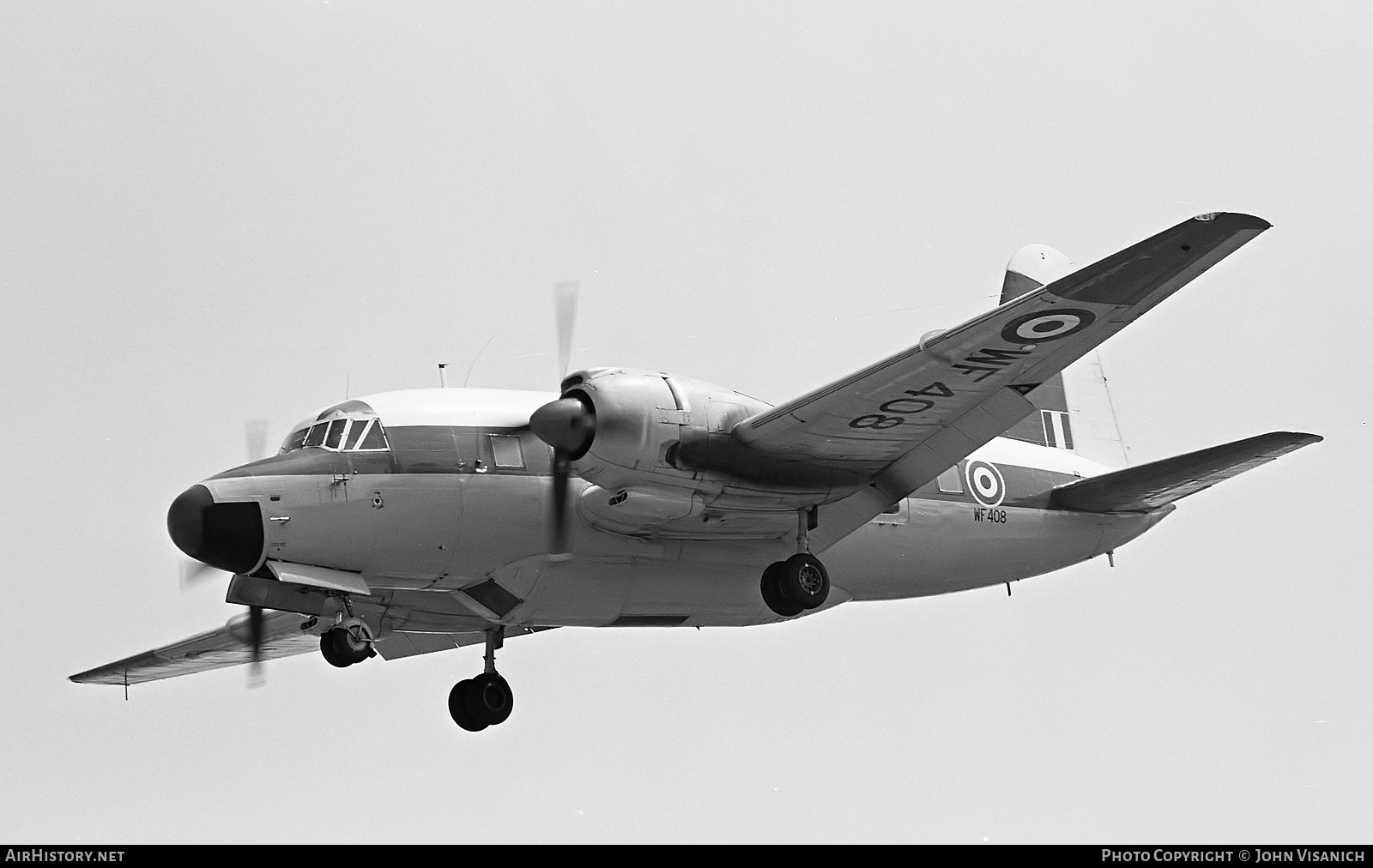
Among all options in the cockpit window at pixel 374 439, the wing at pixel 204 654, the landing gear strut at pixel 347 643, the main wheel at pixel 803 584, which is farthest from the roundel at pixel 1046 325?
the wing at pixel 204 654

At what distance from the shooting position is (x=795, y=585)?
1775cm

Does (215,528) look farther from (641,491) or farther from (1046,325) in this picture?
(1046,325)

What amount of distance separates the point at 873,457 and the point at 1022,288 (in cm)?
585

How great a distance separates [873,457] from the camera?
58.4ft

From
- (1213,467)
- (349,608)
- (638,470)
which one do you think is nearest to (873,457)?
(638,470)

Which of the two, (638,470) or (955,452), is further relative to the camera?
(955,452)

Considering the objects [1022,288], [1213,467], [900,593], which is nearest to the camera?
[1213,467]

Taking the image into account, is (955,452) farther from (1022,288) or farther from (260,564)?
(260,564)

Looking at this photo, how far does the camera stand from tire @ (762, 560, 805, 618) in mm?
17844

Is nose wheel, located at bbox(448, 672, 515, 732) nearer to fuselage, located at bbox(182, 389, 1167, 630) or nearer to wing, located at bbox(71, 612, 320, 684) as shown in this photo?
fuselage, located at bbox(182, 389, 1167, 630)

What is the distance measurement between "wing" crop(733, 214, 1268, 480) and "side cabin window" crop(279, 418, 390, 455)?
355 centimetres

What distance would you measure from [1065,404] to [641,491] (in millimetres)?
8211

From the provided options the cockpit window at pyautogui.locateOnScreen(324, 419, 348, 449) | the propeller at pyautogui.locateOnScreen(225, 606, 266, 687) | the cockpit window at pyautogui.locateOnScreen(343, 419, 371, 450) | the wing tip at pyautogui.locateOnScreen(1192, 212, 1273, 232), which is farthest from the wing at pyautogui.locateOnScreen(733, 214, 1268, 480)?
the propeller at pyautogui.locateOnScreen(225, 606, 266, 687)
